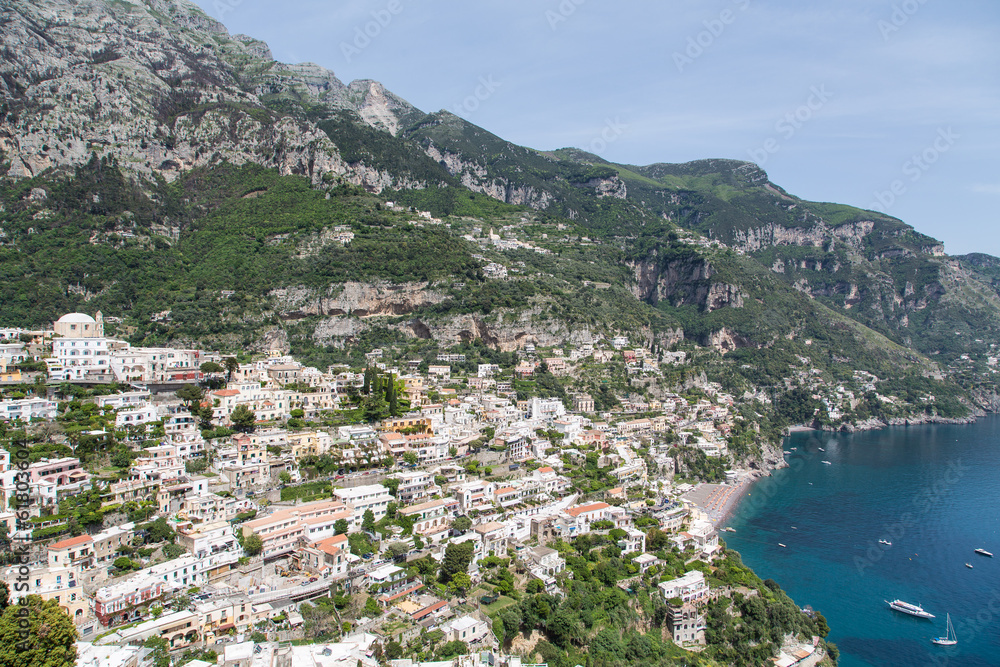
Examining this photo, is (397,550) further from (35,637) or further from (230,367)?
(230,367)

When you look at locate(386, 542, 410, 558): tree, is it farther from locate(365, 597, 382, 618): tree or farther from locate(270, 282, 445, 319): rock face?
locate(270, 282, 445, 319): rock face

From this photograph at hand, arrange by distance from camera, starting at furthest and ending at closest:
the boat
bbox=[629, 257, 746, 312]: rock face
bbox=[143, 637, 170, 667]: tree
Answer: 1. bbox=[629, 257, 746, 312]: rock face
2. the boat
3. bbox=[143, 637, 170, 667]: tree

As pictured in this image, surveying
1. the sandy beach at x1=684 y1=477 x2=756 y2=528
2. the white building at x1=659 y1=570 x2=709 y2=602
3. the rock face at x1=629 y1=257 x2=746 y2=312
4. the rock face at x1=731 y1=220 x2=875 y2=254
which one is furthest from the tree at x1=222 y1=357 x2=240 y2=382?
the rock face at x1=731 y1=220 x2=875 y2=254

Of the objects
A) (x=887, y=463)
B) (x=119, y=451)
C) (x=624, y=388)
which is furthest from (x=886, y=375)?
(x=119, y=451)

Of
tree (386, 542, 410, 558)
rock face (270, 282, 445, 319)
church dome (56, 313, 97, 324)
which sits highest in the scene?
rock face (270, 282, 445, 319)

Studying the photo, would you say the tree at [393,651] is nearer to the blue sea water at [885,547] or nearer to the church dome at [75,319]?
the blue sea water at [885,547]

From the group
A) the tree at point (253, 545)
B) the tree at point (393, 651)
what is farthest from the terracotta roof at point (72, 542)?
the tree at point (393, 651)

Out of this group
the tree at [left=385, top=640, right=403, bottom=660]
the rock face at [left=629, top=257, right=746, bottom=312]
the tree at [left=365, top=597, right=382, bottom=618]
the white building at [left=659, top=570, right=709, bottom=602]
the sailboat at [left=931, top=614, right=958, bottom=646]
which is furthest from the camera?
the rock face at [left=629, top=257, right=746, bottom=312]

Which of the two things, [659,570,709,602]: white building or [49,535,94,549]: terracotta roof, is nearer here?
[49,535,94,549]: terracotta roof
